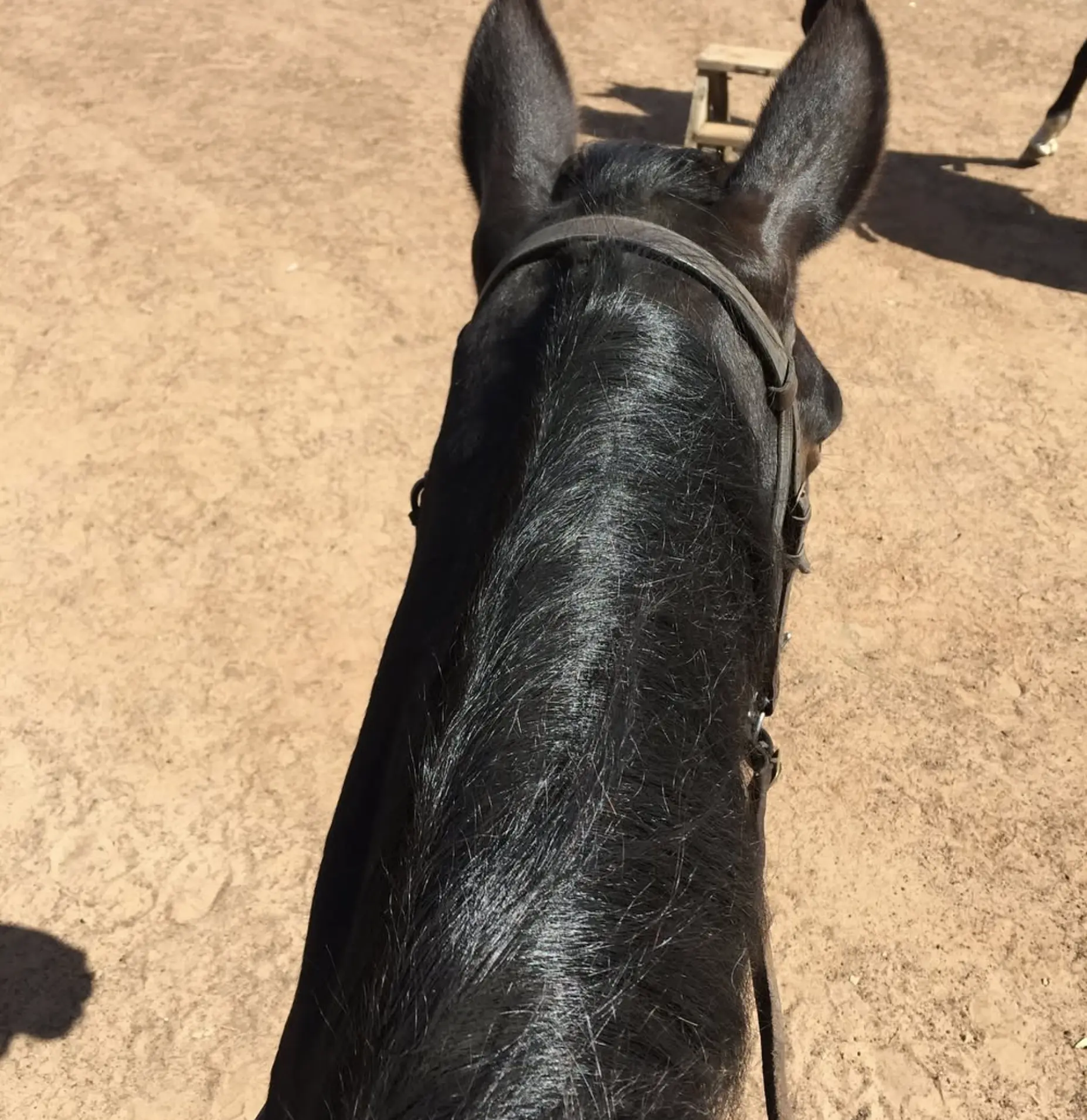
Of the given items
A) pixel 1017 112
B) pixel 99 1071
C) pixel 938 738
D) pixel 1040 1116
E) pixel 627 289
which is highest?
pixel 627 289

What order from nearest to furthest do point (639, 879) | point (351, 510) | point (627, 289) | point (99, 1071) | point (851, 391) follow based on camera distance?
1. point (639, 879)
2. point (627, 289)
3. point (99, 1071)
4. point (351, 510)
5. point (851, 391)

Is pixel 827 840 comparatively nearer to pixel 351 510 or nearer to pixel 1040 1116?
pixel 1040 1116

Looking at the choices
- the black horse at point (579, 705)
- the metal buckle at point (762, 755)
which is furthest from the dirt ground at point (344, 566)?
the black horse at point (579, 705)

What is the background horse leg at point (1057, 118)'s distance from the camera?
5.88 meters

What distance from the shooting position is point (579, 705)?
92 cm

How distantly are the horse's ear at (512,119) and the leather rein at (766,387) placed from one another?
20cm

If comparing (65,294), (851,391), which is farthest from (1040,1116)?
(65,294)

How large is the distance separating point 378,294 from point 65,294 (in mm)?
1669

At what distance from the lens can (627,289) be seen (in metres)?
1.20

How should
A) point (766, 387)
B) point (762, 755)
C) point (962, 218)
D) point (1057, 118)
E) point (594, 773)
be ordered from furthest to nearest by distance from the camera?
point (1057, 118) < point (962, 218) < point (762, 755) < point (766, 387) < point (594, 773)

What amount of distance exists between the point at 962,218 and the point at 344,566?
173 inches

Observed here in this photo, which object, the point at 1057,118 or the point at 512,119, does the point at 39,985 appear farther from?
the point at 1057,118

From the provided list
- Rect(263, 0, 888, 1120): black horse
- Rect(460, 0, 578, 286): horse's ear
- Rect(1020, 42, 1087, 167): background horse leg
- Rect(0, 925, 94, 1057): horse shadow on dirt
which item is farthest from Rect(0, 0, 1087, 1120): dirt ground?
Rect(460, 0, 578, 286): horse's ear

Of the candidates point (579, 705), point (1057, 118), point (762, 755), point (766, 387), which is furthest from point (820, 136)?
point (1057, 118)
